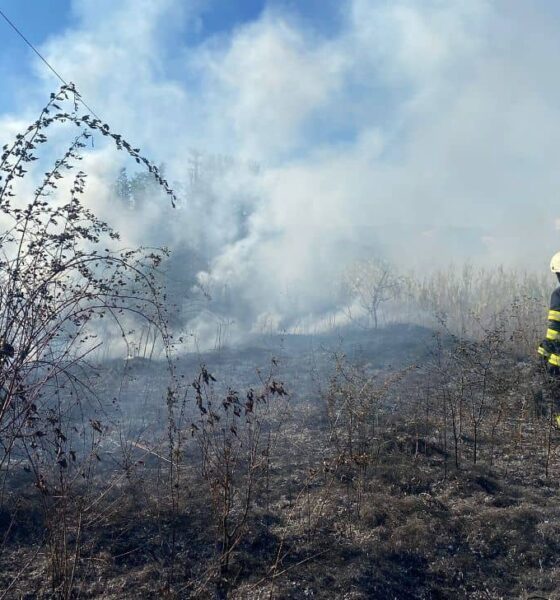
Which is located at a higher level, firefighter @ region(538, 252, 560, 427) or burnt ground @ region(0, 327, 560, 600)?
firefighter @ region(538, 252, 560, 427)

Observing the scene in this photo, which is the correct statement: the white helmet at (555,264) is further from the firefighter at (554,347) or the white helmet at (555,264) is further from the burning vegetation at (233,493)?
the burning vegetation at (233,493)

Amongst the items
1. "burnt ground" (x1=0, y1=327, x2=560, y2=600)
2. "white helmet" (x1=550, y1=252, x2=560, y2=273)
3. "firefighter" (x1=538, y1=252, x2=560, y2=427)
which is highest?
"white helmet" (x1=550, y1=252, x2=560, y2=273)

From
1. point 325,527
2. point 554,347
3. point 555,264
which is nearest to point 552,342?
point 554,347

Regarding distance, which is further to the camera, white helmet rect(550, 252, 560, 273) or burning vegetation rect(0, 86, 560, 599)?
white helmet rect(550, 252, 560, 273)

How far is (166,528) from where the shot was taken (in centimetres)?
444

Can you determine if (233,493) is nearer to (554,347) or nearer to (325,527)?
(325,527)

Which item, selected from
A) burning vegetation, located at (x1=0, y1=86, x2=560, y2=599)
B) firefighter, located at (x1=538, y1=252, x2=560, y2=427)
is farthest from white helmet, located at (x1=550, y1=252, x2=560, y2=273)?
burning vegetation, located at (x1=0, y1=86, x2=560, y2=599)

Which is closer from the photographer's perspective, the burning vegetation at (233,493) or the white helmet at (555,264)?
the burning vegetation at (233,493)

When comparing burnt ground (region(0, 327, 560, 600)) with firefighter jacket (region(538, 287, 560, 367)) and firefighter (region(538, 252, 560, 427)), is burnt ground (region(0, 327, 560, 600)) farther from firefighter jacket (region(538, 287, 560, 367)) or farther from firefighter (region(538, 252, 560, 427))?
firefighter jacket (region(538, 287, 560, 367))

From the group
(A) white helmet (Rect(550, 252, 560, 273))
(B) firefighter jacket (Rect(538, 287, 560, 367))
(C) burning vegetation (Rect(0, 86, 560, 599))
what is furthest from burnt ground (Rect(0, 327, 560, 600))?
(A) white helmet (Rect(550, 252, 560, 273))

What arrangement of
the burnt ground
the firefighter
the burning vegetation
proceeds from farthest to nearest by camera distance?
the firefighter → the burnt ground → the burning vegetation

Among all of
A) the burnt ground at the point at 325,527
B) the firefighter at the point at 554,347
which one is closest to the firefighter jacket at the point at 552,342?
the firefighter at the point at 554,347

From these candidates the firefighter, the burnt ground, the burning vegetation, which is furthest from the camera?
the firefighter

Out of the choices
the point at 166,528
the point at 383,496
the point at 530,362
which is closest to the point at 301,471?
the point at 383,496
